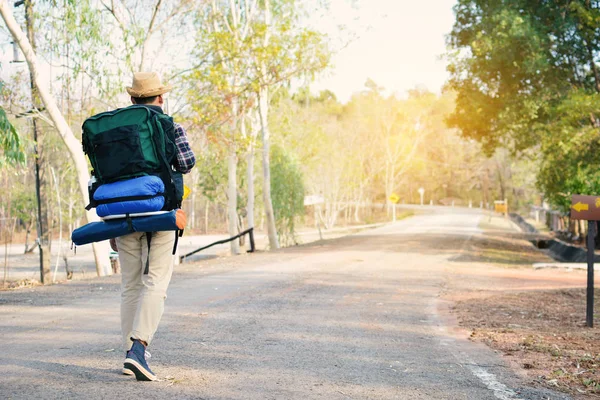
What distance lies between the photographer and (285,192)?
33.5 meters

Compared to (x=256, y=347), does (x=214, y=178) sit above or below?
above

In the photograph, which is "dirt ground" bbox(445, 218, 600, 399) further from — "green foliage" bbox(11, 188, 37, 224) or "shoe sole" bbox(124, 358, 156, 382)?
"green foliage" bbox(11, 188, 37, 224)

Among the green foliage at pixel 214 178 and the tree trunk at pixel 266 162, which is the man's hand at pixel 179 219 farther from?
the green foliage at pixel 214 178

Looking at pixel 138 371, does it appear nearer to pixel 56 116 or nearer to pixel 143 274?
pixel 143 274

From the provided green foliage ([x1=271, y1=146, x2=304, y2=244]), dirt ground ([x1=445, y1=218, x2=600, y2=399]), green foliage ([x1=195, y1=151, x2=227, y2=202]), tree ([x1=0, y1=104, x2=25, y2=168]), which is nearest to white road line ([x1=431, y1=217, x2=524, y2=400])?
dirt ground ([x1=445, y1=218, x2=600, y2=399])

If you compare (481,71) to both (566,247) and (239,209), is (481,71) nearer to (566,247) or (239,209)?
(566,247)

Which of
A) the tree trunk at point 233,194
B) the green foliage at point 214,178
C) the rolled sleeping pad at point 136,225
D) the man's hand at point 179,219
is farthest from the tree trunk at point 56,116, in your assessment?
the green foliage at point 214,178

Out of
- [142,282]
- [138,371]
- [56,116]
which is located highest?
[56,116]

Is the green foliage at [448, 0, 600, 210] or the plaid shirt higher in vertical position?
the green foliage at [448, 0, 600, 210]

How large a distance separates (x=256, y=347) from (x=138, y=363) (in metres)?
1.81

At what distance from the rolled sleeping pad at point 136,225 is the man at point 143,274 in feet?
0.56

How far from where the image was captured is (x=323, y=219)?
67.9m

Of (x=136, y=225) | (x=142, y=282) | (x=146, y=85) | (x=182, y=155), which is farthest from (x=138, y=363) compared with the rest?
(x=146, y=85)

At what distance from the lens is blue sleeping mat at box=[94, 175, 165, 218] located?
4.76 metres
